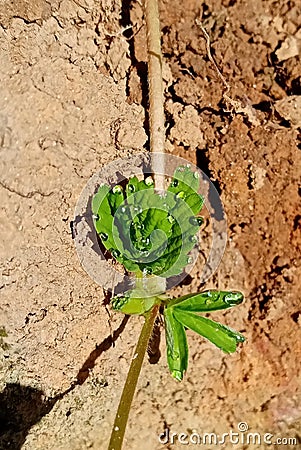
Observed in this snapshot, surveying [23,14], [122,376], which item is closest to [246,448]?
[122,376]

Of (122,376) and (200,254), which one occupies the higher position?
(200,254)

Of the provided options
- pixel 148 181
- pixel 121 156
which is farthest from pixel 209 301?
pixel 121 156

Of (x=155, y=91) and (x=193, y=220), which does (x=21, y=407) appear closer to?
(x=193, y=220)

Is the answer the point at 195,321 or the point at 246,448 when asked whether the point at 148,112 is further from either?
the point at 246,448

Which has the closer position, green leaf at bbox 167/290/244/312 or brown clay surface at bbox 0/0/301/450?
green leaf at bbox 167/290/244/312

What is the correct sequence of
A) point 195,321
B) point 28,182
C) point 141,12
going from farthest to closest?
point 141,12 < point 28,182 < point 195,321

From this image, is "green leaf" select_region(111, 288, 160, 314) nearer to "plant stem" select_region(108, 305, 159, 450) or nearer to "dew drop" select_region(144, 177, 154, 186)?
"plant stem" select_region(108, 305, 159, 450)

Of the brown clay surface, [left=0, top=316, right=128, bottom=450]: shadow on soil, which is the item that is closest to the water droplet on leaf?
the brown clay surface
